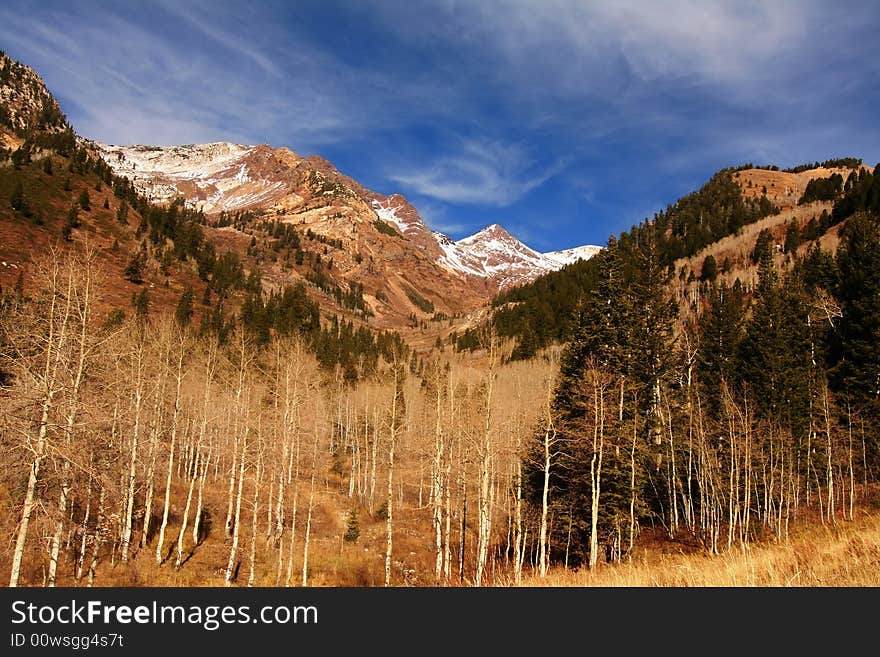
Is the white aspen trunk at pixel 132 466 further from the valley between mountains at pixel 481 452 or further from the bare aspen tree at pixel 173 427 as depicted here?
the bare aspen tree at pixel 173 427

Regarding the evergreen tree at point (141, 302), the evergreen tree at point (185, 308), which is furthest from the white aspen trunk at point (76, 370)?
the evergreen tree at point (185, 308)

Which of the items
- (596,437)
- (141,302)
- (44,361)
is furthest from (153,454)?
(141,302)

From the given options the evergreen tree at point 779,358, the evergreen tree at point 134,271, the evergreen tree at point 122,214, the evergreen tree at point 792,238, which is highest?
the evergreen tree at point 122,214

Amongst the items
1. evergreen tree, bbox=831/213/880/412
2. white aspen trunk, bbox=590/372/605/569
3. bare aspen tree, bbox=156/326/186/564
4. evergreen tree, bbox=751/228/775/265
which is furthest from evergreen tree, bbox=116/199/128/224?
evergreen tree, bbox=751/228/775/265

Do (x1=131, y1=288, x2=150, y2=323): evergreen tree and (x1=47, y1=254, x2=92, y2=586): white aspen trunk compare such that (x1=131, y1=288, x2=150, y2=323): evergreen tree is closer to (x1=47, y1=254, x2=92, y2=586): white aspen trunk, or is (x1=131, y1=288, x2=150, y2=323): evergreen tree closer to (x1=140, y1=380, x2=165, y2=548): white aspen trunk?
(x1=140, y1=380, x2=165, y2=548): white aspen trunk

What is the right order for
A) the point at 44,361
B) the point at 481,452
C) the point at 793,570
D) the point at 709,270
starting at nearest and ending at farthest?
the point at 793,570
the point at 44,361
the point at 481,452
the point at 709,270

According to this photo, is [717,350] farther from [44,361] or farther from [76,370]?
[44,361]

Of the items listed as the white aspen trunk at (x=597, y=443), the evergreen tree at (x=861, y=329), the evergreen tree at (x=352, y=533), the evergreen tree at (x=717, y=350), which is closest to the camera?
the white aspen trunk at (x=597, y=443)

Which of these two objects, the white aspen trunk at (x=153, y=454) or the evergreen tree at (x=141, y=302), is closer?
the white aspen trunk at (x=153, y=454)

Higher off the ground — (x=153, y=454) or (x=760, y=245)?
(x=760, y=245)

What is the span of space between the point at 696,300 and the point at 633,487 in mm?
95470

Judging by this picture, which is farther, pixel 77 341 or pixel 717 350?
pixel 717 350

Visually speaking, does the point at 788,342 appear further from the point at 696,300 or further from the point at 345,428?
the point at 696,300

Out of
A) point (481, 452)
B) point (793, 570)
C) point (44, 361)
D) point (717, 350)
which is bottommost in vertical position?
point (793, 570)
